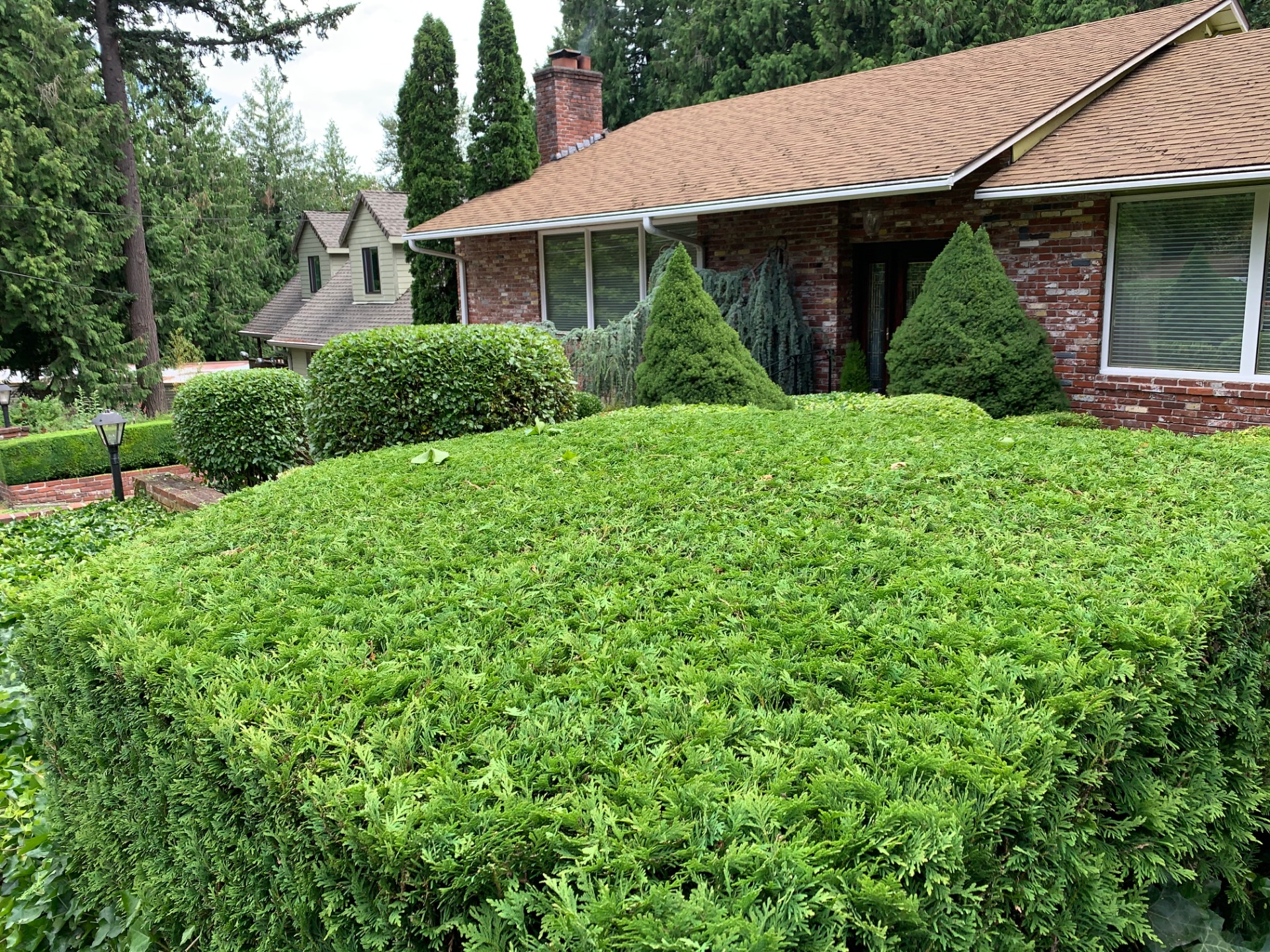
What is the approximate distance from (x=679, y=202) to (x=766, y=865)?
38.5ft

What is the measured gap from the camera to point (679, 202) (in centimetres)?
1248

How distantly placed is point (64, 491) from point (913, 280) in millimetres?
13409

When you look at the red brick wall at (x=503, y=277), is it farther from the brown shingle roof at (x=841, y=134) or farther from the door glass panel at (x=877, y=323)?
the door glass panel at (x=877, y=323)

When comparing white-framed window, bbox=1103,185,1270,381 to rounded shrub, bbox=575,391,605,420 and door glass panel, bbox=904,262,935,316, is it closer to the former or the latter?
door glass panel, bbox=904,262,935,316

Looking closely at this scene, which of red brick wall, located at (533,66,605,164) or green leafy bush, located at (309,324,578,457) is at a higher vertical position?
red brick wall, located at (533,66,605,164)

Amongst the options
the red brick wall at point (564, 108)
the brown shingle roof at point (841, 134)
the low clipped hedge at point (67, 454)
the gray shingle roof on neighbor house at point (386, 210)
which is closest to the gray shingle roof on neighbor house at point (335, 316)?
the gray shingle roof on neighbor house at point (386, 210)

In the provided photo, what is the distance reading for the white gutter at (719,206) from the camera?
9.98m

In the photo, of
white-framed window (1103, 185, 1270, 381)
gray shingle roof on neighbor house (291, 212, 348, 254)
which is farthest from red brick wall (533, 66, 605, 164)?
white-framed window (1103, 185, 1270, 381)

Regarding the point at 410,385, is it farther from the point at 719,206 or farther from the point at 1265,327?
the point at 1265,327

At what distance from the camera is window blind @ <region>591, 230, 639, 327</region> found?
14.4 metres

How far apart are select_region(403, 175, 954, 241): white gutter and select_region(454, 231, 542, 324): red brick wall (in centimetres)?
42

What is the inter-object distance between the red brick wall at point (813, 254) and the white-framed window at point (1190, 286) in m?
3.12

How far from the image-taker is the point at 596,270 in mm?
15023

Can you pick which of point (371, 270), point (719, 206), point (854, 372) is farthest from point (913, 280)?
point (371, 270)
